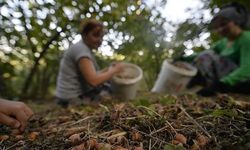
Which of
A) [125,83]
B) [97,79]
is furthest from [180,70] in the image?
[97,79]

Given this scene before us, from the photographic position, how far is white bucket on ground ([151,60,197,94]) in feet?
11.1

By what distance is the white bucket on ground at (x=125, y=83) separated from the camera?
345 centimetres

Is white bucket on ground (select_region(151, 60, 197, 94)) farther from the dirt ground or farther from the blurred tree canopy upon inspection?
the dirt ground

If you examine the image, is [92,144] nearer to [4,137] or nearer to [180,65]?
[4,137]

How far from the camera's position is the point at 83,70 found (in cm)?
324

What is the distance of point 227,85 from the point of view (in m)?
3.30

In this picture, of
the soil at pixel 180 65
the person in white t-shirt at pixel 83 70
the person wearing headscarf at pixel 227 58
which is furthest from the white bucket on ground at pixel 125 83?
the person wearing headscarf at pixel 227 58

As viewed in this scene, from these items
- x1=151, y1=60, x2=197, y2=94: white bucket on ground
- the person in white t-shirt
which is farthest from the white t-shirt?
x1=151, y1=60, x2=197, y2=94: white bucket on ground

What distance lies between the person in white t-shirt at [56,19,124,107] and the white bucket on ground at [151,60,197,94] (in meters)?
0.41

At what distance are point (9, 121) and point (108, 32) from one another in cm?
237

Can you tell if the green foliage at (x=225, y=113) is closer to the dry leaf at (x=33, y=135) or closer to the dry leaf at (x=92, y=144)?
the dry leaf at (x=92, y=144)

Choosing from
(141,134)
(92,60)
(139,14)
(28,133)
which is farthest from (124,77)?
(141,134)

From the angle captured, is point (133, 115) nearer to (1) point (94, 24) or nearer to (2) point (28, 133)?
(2) point (28, 133)

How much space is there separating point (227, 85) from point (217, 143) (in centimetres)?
225
